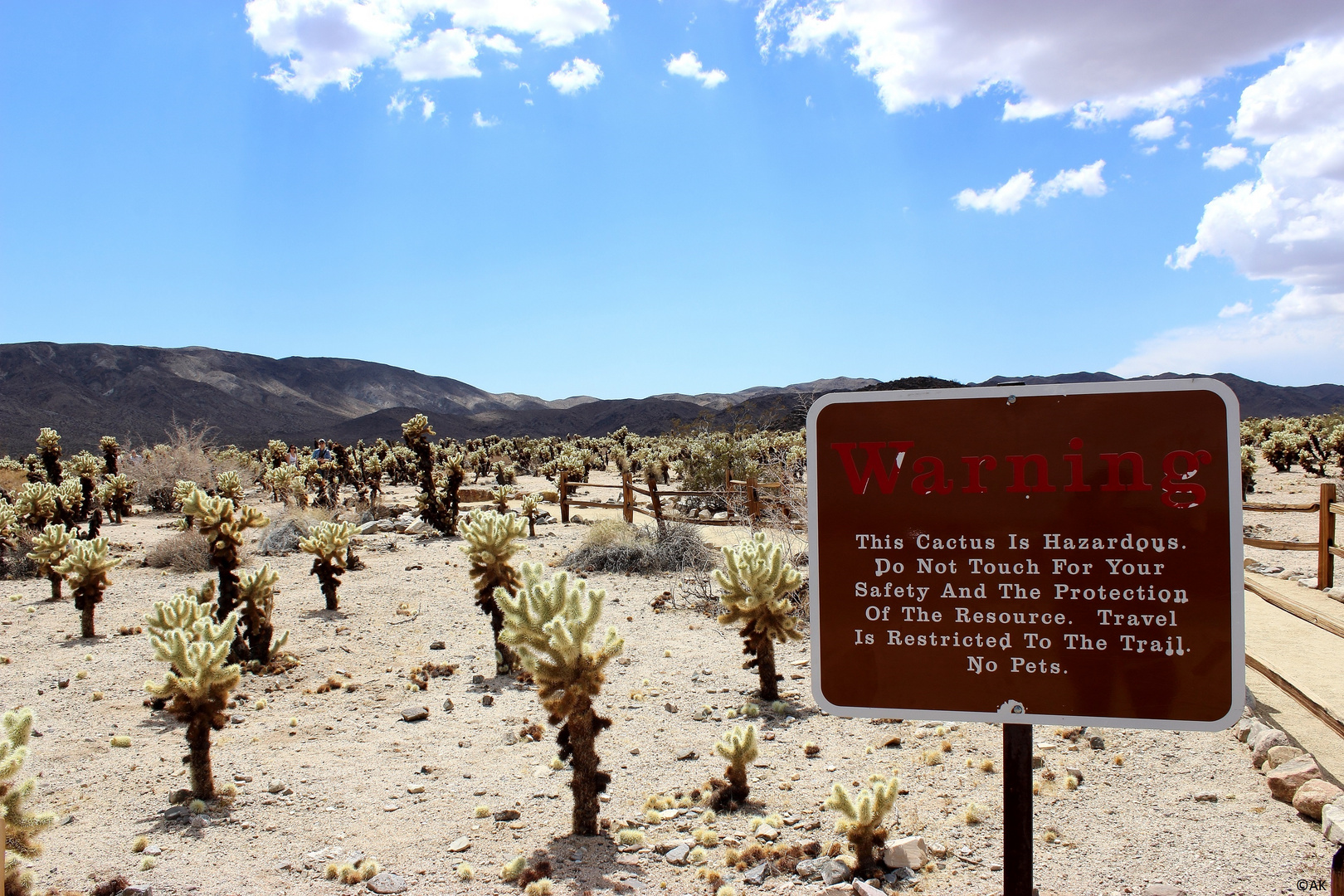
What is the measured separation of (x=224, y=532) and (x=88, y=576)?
1.92 meters

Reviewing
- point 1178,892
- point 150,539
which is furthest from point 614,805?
point 150,539

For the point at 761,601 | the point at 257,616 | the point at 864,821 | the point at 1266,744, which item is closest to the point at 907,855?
the point at 864,821

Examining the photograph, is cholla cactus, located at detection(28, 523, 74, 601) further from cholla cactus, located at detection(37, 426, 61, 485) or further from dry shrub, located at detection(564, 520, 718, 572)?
cholla cactus, located at detection(37, 426, 61, 485)

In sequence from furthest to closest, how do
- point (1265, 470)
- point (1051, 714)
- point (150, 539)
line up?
point (1265, 470) < point (150, 539) < point (1051, 714)

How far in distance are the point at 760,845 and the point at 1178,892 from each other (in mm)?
1966

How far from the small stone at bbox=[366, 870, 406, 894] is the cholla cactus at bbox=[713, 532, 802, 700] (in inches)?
125

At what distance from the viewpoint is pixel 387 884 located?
13.3ft

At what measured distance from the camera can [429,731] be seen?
21.5 feet

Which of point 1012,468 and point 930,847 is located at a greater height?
point 1012,468

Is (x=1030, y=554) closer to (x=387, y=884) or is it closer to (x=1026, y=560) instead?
(x=1026, y=560)

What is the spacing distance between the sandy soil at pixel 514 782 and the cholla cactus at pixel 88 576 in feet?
1.42

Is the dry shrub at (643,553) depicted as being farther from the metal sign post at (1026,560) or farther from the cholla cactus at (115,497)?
the cholla cactus at (115,497)

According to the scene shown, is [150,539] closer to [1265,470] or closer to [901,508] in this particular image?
[901,508]

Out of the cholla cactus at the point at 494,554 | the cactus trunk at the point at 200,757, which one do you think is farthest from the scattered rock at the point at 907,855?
the cholla cactus at the point at 494,554
